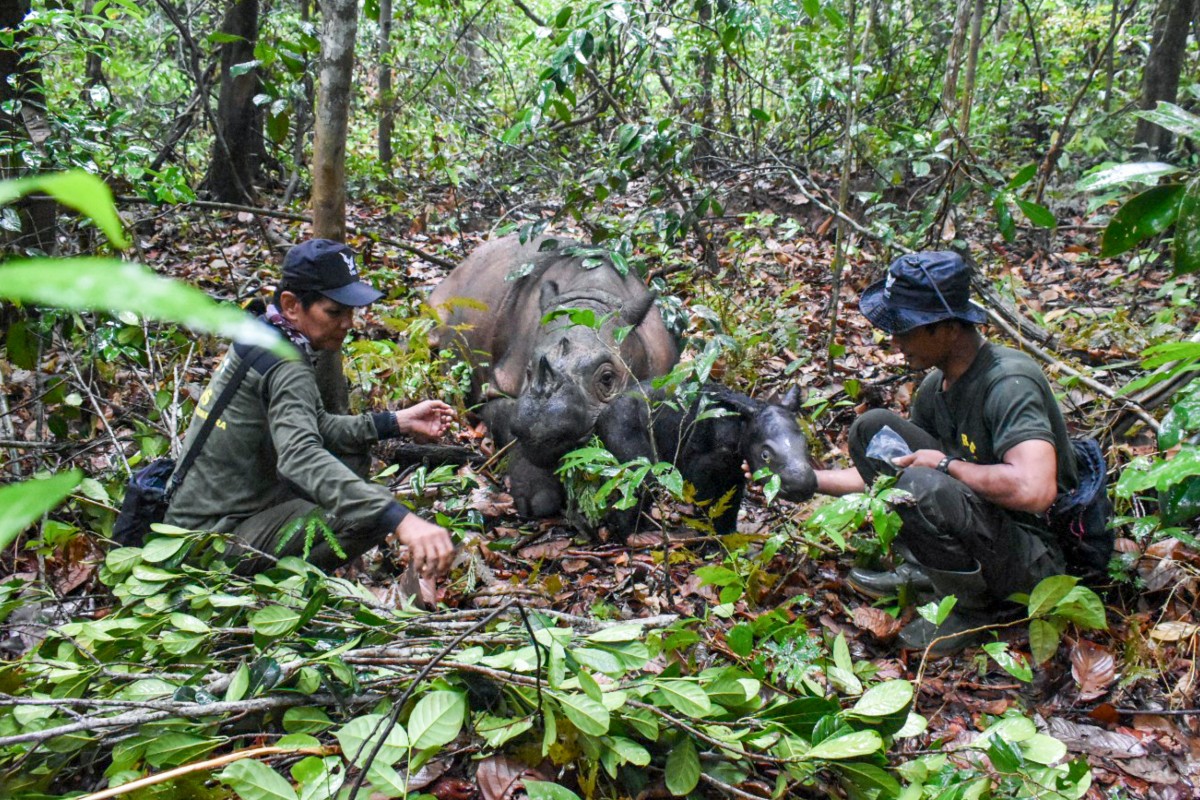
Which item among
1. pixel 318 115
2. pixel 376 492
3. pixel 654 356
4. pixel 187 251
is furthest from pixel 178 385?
pixel 187 251

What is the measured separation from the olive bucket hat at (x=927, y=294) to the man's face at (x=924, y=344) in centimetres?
5

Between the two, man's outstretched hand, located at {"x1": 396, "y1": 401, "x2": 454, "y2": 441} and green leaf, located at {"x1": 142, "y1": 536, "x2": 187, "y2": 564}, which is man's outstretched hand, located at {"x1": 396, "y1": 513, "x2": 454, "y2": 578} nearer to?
green leaf, located at {"x1": 142, "y1": 536, "x2": 187, "y2": 564}

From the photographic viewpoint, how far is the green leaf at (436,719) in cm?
225

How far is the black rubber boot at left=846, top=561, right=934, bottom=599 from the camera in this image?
4.11 m

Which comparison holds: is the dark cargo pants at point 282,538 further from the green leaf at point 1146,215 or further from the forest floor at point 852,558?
the green leaf at point 1146,215

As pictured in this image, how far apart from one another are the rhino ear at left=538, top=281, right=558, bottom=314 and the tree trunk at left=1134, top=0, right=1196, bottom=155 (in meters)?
5.33

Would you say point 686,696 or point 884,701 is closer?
point 686,696

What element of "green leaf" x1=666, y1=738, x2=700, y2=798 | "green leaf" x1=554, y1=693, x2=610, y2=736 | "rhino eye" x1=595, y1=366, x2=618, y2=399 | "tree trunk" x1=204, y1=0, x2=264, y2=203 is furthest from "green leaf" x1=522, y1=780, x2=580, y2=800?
"tree trunk" x1=204, y1=0, x2=264, y2=203

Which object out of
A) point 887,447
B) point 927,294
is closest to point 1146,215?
point 927,294

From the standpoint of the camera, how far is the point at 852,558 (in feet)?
15.0

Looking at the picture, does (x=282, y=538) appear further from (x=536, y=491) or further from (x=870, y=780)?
(x=870, y=780)

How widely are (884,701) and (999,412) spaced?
5.24ft

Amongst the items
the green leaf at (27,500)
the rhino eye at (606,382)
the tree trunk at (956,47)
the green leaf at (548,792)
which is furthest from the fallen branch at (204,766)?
the tree trunk at (956,47)

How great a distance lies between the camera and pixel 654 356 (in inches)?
246
